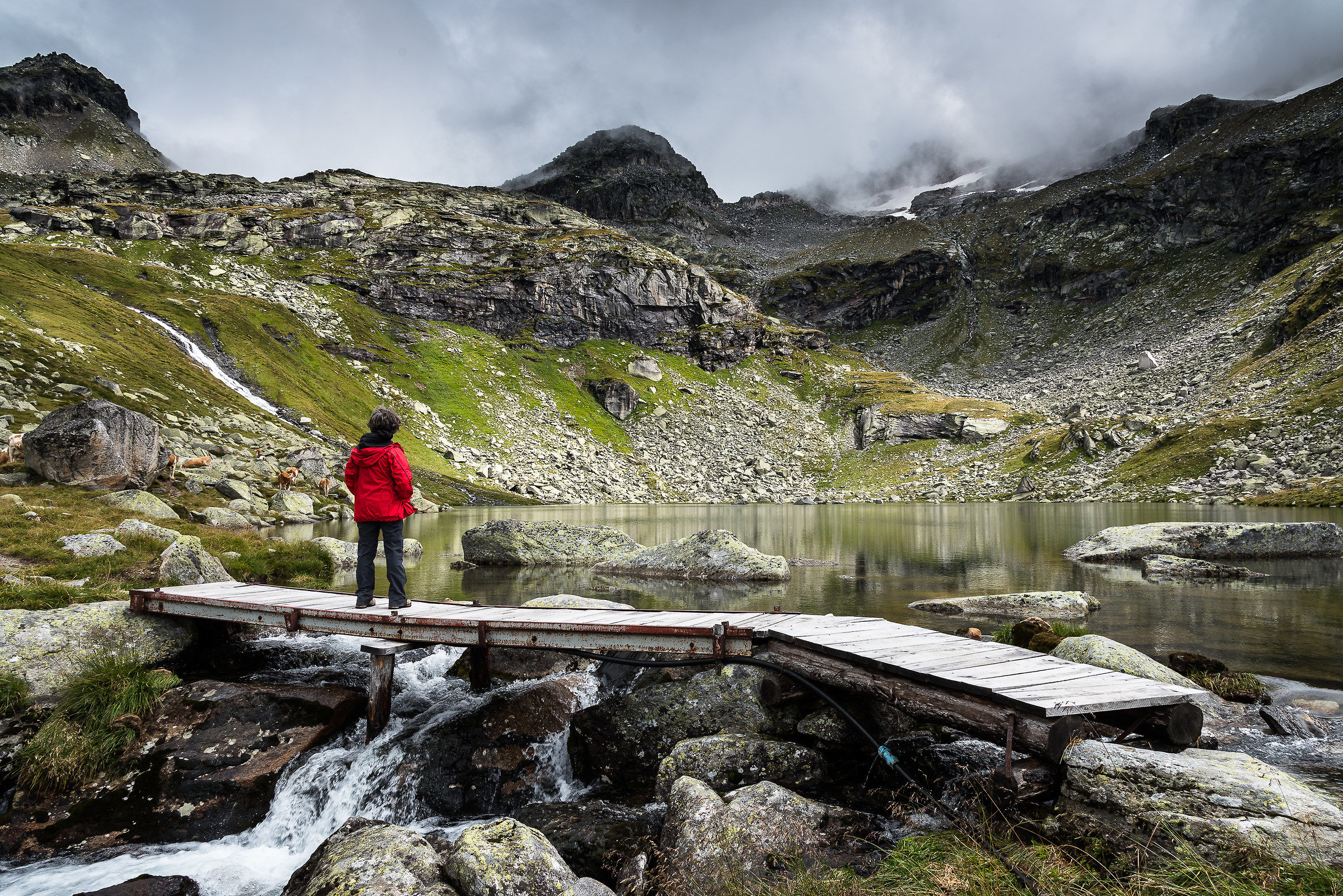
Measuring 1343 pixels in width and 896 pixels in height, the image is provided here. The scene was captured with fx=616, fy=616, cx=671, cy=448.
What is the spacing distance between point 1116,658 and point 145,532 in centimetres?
2562

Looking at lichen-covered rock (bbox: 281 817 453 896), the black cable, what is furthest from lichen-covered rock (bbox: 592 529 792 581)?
lichen-covered rock (bbox: 281 817 453 896)

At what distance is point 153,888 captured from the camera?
708 cm

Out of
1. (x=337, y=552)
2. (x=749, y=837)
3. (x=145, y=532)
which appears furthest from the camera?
(x=337, y=552)

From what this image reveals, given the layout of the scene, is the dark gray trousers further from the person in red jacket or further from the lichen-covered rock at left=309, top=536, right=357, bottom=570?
the lichen-covered rock at left=309, top=536, right=357, bottom=570

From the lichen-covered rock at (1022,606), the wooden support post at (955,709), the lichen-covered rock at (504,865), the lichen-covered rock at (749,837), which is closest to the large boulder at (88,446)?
the lichen-covered rock at (504,865)

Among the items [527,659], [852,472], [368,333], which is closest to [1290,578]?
[527,659]

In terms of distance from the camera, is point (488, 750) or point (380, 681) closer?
point (488, 750)

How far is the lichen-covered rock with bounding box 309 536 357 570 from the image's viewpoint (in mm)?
25297

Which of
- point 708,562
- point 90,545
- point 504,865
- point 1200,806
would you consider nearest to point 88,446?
point 90,545

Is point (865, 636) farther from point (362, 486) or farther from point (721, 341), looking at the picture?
point (721, 341)

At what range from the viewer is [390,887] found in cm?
550

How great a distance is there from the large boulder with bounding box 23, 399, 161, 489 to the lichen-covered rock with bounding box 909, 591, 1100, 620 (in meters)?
34.4

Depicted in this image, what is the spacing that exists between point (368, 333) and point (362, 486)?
411 ft

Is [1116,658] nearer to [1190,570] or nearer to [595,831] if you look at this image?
[595,831]
